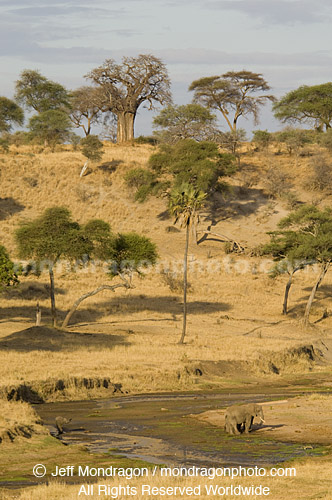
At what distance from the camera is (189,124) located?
93.8m

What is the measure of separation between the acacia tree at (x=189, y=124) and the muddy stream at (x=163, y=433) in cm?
6526

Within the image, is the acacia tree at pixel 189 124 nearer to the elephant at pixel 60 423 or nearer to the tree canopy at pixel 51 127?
the tree canopy at pixel 51 127

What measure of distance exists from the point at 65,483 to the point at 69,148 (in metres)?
88.6

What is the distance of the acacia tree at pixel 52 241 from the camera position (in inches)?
1809

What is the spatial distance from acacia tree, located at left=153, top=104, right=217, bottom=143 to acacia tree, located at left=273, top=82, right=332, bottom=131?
13395mm

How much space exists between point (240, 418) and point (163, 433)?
2.46 meters

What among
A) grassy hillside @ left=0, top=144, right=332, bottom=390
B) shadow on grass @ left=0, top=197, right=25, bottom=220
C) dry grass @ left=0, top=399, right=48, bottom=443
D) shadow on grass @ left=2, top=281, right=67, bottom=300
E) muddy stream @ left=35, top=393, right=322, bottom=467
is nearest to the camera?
muddy stream @ left=35, top=393, right=322, bottom=467

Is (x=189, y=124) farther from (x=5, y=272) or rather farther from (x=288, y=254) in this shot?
(x=5, y=272)

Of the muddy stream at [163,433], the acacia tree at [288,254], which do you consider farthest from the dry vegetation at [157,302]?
the acacia tree at [288,254]

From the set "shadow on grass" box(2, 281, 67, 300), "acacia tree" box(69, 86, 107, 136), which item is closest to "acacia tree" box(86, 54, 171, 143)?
"acacia tree" box(69, 86, 107, 136)

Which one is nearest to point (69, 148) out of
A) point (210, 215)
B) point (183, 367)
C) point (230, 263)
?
point (210, 215)

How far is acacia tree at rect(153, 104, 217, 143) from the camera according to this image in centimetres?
9194

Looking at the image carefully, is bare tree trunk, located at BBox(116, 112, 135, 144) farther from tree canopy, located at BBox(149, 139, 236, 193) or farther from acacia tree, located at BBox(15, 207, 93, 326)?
acacia tree, located at BBox(15, 207, 93, 326)

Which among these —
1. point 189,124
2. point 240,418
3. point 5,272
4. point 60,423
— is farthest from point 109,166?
point 240,418
